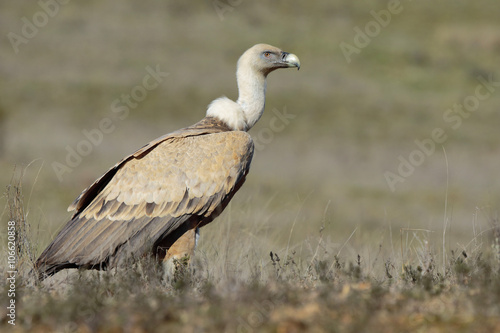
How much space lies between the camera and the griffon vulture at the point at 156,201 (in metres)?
6.46

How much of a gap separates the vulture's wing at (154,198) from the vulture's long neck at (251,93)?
765 mm

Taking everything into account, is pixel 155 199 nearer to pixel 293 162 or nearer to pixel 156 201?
pixel 156 201

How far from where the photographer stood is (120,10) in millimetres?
53375

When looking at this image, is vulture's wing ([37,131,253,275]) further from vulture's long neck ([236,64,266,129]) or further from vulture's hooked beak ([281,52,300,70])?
vulture's hooked beak ([281,52,300,70])

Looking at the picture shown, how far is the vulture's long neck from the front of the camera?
7672 millimetres

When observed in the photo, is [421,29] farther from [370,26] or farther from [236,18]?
[236,18]

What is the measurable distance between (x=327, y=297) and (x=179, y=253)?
269 centimetres

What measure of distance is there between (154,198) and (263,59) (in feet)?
7.70

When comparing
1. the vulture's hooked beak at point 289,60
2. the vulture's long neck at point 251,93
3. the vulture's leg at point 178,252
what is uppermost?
the vulture's hooked beak at point 289,60

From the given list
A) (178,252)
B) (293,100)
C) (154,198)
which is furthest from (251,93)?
(293,100)

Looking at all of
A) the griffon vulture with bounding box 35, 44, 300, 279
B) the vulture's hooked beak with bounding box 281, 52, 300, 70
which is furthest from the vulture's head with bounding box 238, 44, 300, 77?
the griffon vulture with bounding box 35, 44, 300, 279

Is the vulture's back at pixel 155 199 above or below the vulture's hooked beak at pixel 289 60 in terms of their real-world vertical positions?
below

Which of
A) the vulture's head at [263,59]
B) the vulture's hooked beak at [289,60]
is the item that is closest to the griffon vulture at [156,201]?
the vulture's head at [263,59]

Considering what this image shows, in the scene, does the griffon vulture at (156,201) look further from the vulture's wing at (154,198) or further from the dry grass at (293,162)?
the dry grass at (293,162)
